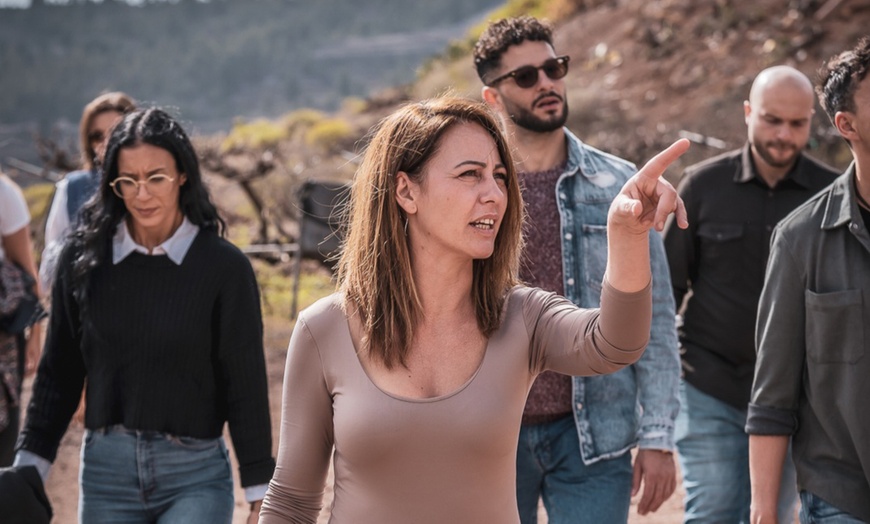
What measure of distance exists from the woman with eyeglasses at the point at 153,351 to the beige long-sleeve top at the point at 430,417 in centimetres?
107

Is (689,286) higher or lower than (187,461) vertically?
higher

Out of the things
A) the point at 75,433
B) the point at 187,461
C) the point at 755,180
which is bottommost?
the point at 75,433

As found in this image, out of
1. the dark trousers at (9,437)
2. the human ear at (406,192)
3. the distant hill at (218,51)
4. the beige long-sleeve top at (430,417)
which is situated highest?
the distant hill at (218,51)

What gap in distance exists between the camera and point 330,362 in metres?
2.98

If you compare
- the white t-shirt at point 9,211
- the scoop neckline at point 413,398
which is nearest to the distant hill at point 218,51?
the white t-shirt at point 9,211

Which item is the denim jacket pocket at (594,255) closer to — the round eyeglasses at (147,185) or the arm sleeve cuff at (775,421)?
the arm sleeve cuff at (775,421)

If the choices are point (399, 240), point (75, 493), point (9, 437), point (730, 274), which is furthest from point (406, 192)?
point (75, 493)

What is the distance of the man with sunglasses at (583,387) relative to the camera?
13.7 feet

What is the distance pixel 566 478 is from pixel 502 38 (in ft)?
5.74

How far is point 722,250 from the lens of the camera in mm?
5176

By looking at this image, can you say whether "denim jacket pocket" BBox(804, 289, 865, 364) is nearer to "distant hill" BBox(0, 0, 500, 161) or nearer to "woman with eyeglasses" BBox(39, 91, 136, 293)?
"woman with eyeglasses" BBox(39, 91, 136, 293)

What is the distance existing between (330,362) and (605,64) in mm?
28623

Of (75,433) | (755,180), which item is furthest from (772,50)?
(755,180)

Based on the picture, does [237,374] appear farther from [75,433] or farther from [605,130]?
[605,130]
